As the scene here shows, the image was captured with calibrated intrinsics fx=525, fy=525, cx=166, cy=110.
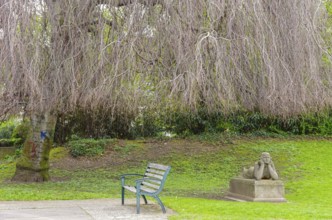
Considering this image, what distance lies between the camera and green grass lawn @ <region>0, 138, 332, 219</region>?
815 cm

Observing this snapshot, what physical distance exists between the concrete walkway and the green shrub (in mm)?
8416

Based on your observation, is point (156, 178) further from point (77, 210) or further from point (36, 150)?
point (36, 150)

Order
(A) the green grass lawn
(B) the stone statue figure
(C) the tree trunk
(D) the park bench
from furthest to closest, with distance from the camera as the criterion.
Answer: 1. (C) the tree trunk
2. (B) the stone statue figure
3. (A) the green grass lawn
4. (D) the park bench

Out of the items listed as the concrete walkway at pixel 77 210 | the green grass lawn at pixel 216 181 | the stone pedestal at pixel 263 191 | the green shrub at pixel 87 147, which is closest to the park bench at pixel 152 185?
the concrete walkway at pixel 77 210

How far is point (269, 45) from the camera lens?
908 cm

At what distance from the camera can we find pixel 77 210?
25.5 feet

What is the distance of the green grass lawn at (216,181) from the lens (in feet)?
26.7

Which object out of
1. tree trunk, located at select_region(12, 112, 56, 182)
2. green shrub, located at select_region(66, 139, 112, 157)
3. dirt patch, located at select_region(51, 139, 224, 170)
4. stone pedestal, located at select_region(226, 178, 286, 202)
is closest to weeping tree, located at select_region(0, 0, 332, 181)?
stone pedestal, located at select_region(226, 178, 286, 202)

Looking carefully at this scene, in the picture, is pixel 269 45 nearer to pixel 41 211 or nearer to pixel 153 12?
pixel 153 12

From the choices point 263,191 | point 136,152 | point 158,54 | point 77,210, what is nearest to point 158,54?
point 158,54

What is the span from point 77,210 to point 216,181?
714cm

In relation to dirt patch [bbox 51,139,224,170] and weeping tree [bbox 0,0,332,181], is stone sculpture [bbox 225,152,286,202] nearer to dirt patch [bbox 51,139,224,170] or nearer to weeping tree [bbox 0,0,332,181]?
weeping tree [bbox 0,0,332,181]

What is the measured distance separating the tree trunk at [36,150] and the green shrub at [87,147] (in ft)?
15.2

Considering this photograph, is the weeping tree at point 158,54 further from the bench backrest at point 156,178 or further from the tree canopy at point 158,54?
the bench backrest at point 156,178
